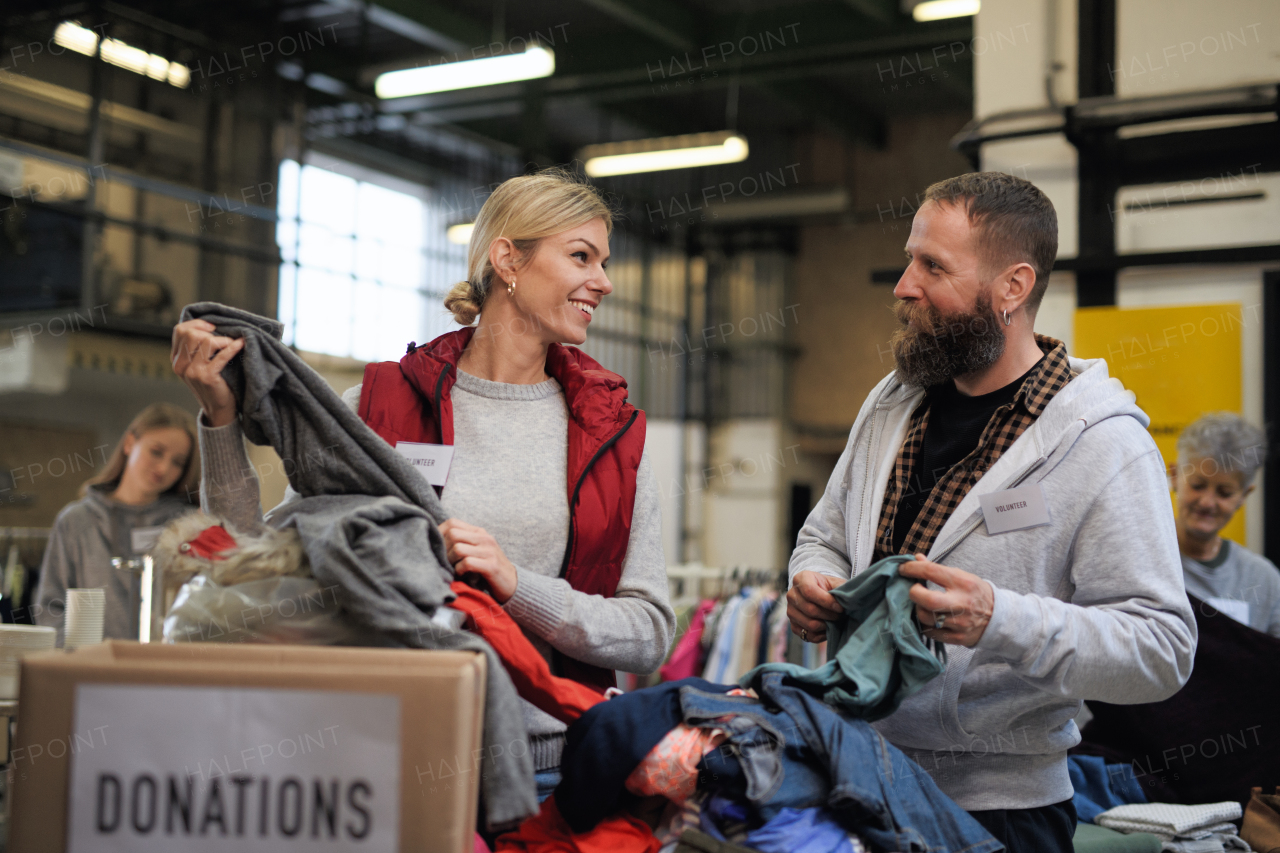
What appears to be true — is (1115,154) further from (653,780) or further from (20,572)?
(20,572)

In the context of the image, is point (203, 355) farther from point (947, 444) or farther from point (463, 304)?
point (947, 444)

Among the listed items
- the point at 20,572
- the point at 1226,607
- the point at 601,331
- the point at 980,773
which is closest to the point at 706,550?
the point at 601,331

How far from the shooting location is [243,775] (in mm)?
1101

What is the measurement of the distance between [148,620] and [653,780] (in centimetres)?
268

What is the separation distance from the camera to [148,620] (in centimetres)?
340

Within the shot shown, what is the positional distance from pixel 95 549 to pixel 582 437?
3.16 m

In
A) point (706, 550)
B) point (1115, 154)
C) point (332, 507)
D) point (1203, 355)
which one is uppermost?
point (1115, 154)

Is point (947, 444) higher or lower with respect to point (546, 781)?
higher

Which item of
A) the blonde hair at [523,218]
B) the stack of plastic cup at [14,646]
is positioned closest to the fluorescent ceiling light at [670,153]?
the blonde hair at [523,218]

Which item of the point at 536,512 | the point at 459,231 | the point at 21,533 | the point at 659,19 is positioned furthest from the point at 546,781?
the point at 459,231

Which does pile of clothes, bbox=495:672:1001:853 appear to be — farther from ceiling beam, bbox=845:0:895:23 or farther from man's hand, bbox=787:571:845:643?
ceiling beam, bbox=845:0:895:23

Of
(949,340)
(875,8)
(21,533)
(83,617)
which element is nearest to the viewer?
(949,340)

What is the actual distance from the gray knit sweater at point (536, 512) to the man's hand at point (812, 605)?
0.21 m

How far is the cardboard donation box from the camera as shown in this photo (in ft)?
3.60
